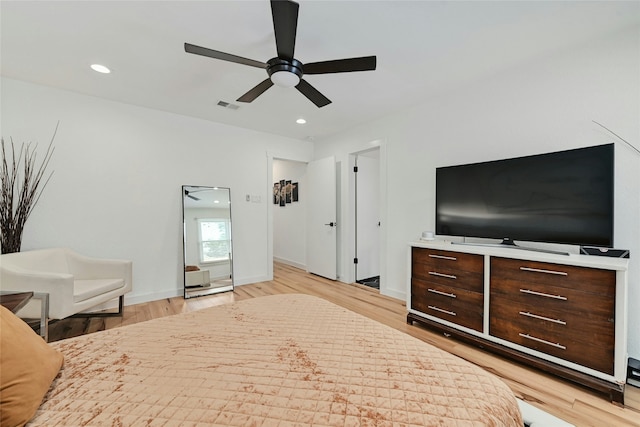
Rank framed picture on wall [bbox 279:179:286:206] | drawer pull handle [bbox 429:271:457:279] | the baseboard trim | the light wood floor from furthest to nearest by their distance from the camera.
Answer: framed picture on wall [bbox 279:179:286:206]
the baseboard trim
drawer pull handle [bbox 429:271:457:279]
the light wood floor

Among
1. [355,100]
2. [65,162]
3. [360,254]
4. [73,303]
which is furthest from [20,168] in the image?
[360,254]

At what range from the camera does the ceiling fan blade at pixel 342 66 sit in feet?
5.80

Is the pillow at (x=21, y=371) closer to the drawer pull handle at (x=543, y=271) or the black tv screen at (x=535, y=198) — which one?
the drawer pull handle at (x=543, y=271)

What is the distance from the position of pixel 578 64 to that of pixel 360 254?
10.8 ft

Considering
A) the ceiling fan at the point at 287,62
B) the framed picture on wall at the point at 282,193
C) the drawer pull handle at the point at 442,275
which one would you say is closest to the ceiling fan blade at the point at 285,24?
the ceiling fan at the point at 287,62

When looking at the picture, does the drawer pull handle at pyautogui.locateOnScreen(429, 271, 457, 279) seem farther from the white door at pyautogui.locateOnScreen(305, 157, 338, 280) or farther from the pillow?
the pillow

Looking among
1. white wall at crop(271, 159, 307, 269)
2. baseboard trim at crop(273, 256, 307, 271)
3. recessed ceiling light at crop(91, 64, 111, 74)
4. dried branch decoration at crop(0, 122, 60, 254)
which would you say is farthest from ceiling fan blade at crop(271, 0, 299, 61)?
baseboard trim at crop(273, 256, 307, 271)

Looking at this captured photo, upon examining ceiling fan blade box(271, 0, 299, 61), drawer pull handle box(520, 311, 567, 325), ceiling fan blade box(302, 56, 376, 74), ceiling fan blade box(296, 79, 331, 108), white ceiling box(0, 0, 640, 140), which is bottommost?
drawer pull handle box(520, 311, 567, 325)

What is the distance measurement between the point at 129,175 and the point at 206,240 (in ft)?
4.10

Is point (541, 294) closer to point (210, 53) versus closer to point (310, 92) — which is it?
point (310, 92)

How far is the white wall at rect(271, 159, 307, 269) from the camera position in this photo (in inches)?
211

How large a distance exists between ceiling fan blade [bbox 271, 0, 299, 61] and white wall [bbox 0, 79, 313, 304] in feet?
8.08

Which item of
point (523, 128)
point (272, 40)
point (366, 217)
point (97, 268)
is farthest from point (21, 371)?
point (366, 217)

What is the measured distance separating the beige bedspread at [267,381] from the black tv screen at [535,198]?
1.63 metres
